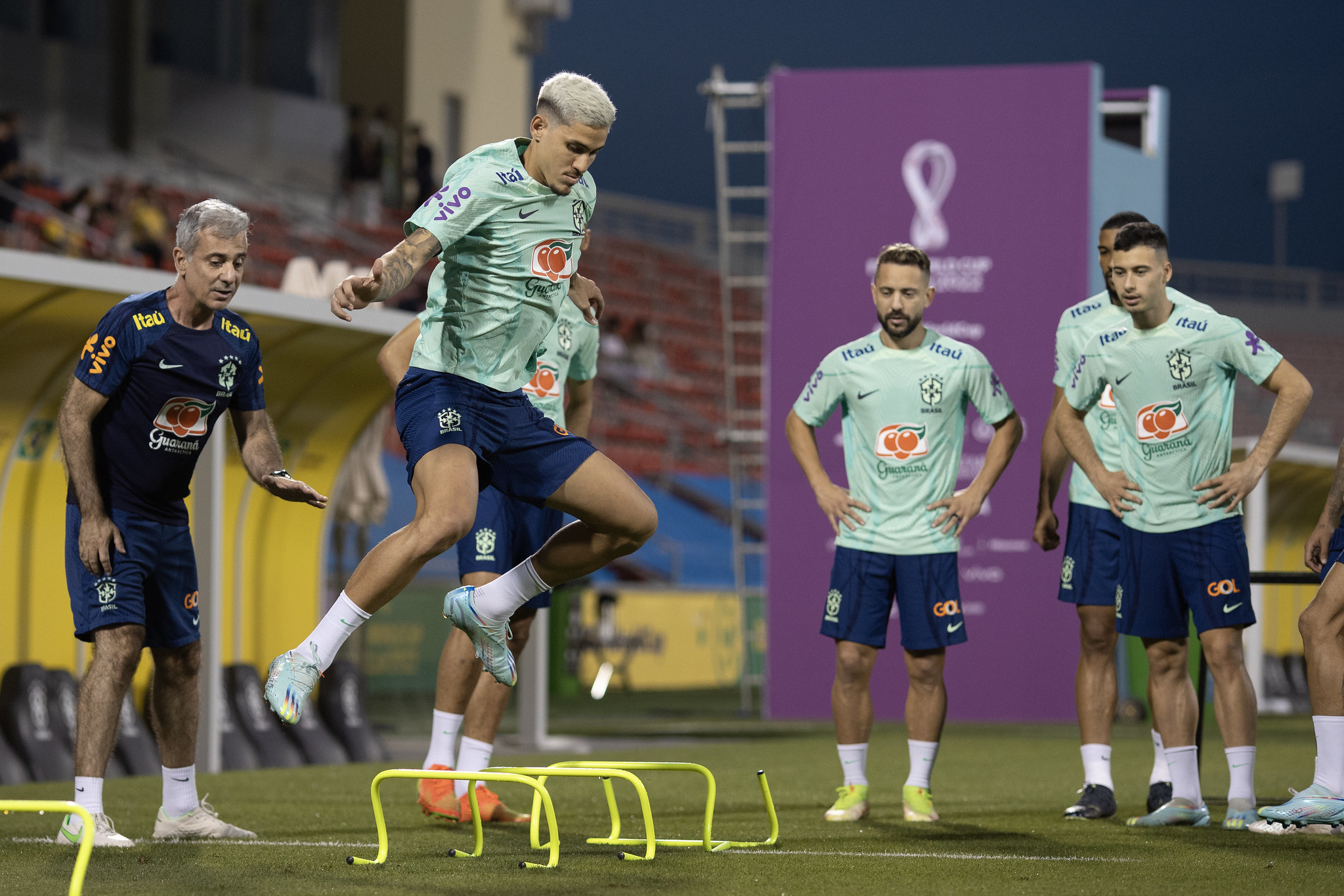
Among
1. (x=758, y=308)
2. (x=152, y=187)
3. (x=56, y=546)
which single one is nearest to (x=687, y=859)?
(x=56, y=546)

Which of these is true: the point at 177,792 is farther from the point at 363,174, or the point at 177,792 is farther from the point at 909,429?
the point at 363,174

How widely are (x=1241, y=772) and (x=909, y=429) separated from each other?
1.75m

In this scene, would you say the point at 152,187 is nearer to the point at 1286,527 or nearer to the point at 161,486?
the point at 1286,527

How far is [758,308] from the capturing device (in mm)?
34375

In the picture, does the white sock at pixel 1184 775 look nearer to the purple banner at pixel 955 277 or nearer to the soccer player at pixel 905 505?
the soccer player at pixel 905 505

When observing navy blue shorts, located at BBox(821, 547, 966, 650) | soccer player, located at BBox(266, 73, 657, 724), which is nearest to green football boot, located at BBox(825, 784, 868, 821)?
navy blue shorts, located at BBox(821, 547, 966, 650)

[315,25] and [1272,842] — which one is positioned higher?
[315,25]

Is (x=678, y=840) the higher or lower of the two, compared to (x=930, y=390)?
lower

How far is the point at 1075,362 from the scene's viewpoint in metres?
6.64

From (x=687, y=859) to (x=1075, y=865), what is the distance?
3.79 feet

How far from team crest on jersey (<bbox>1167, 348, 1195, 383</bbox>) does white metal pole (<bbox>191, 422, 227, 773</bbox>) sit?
192 inches

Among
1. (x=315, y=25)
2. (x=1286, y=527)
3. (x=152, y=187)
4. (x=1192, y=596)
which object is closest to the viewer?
(x=1192, y=596)

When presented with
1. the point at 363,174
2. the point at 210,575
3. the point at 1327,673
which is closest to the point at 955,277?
the point at 210,575

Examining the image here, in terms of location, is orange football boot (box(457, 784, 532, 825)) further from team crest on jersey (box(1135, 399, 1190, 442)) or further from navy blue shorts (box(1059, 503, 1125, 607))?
team crest on jersey (box(1135, 399, 1190, 442))
